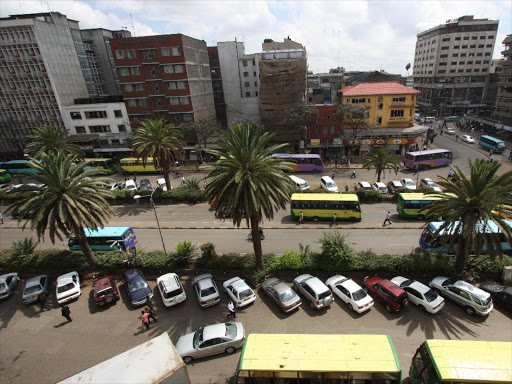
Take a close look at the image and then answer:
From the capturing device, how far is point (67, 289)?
20.5 m

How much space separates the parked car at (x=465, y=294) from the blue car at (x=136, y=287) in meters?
20.3

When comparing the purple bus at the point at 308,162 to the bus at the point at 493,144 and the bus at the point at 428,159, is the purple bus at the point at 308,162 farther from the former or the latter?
the bus at the point at 493,144

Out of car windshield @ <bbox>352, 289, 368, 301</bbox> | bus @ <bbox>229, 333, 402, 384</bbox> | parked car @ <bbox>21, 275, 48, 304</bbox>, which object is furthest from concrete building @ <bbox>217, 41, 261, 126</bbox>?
bus @ <bbox>229, 333, 402, 384</bbox>

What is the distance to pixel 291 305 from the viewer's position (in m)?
18.0

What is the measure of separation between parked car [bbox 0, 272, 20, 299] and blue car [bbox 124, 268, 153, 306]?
29.8 feet

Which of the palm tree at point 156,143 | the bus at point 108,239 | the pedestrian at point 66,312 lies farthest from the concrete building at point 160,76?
the pedestrian at point 66,312

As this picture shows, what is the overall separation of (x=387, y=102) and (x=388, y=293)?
46.5 m

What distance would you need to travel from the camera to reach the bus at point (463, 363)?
1059 cm

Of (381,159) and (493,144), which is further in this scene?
(493,144)

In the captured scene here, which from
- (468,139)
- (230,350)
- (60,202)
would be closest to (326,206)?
(230,350)

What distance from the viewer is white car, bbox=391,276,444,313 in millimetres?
17330

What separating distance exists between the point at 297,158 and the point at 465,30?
3556 inches

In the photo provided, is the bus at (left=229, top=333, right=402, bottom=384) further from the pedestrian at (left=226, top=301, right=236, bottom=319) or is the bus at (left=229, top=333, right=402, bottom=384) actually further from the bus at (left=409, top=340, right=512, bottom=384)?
the pedestrian at (left=226, top=301, right=236, bottom=319)

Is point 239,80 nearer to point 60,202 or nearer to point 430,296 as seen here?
point 60,202
